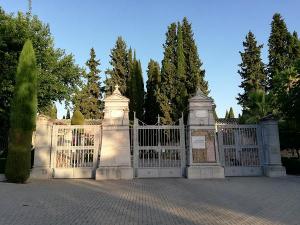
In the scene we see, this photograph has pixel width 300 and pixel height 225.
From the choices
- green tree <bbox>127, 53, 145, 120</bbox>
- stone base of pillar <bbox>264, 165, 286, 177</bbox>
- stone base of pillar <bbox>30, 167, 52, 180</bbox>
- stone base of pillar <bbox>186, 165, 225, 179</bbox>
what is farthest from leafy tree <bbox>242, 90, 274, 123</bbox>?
stone base of pillar <bbox>30, 167, 52, 180</bbox>

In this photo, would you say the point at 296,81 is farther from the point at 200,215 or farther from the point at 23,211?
the point at 23,211

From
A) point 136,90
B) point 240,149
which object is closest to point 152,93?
point 136,90

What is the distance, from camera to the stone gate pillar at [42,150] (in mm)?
14578

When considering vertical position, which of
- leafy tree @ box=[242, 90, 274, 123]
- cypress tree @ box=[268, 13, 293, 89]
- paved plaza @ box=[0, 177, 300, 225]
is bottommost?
paved plaza @ box=[0, 177, 300, 225]

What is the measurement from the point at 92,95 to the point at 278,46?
24799 mm

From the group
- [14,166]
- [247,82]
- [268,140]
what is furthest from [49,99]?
[247,82]

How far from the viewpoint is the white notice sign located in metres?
14.7

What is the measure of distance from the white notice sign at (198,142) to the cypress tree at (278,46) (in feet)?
77.2

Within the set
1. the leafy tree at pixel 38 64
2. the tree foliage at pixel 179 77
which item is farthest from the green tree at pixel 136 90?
the leafy tree at pixel 38 64

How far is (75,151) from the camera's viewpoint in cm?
1495

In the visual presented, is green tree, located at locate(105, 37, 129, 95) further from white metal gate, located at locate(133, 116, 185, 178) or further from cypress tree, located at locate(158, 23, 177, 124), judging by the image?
white metal gate, located at locate(133, 116, 185, 178)

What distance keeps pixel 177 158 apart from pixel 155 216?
27.9 feet

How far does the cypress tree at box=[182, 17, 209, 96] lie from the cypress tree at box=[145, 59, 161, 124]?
3799 mm

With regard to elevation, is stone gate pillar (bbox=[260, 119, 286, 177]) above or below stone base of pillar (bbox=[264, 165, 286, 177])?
above
